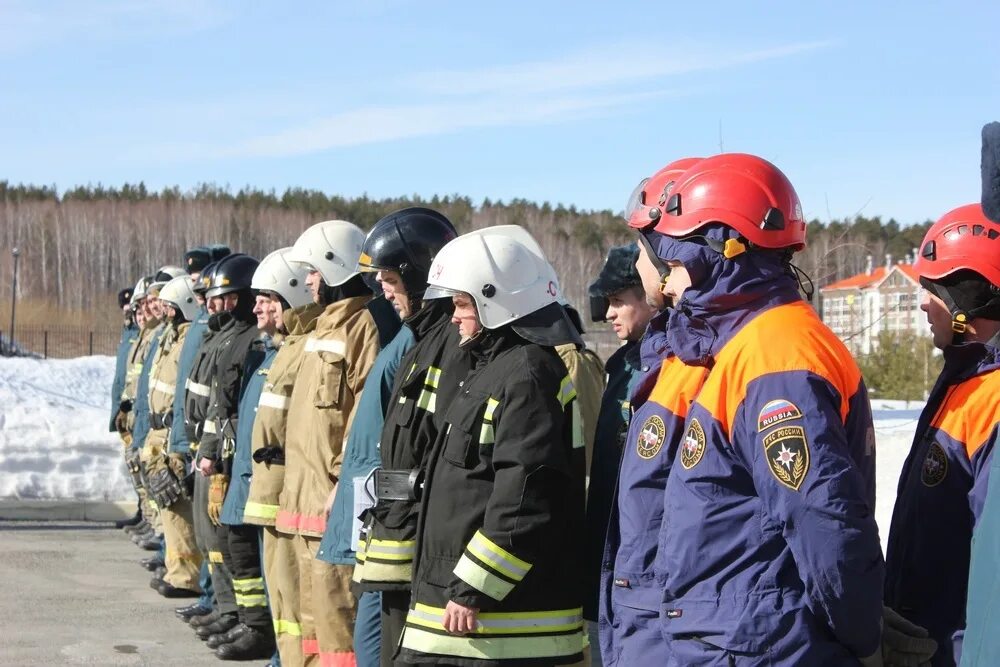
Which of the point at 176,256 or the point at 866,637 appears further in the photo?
the point at 176,256

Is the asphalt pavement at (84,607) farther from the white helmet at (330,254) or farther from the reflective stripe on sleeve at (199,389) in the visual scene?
the white helmet at (330,254)

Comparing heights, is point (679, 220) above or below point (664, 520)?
above

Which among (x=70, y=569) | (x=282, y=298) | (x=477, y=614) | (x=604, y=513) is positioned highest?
(x=282, y=298)

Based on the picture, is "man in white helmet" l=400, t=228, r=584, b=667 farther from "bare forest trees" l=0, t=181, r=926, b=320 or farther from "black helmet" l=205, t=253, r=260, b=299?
"bare forest trees" l=0, t=181, r=926, b=320

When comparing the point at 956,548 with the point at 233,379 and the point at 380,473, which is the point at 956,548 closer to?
the point at 380,473

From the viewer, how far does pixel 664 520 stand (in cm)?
340

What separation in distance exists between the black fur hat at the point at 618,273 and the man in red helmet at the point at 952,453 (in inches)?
63.2

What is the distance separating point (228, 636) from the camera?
8625 millimetres

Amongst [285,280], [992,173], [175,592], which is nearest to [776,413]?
[992,173]

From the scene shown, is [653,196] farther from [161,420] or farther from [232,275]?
[161,420]

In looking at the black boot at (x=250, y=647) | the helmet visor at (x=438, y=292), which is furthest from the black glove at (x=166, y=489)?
the helmet visor at (x=438, y=292)

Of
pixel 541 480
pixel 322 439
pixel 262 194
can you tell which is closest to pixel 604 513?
pixel 541 480

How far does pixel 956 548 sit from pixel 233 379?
19.3ft

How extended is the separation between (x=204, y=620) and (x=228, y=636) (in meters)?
0.71
